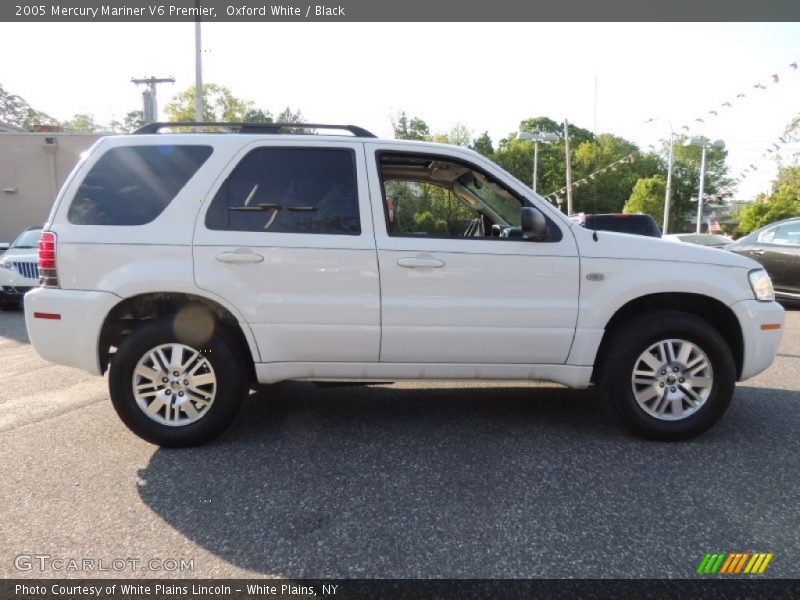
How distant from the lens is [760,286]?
3850mm

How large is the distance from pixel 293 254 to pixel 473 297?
47.4 inches

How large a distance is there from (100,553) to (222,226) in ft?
6.51

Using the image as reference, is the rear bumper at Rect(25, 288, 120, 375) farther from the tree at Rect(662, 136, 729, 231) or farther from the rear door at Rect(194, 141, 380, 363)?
the tree at Rect(662, 136, 729, 231)

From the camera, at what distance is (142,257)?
3.57 meters

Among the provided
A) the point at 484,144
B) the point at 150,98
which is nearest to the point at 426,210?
the point at 150,98

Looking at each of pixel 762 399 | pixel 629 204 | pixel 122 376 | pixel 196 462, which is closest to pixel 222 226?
pixel 122 376

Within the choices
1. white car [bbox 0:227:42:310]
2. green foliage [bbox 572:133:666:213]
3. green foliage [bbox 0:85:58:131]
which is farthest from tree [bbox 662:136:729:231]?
green foliage [bbox 0:85:58:131]

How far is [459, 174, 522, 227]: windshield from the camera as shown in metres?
3.97

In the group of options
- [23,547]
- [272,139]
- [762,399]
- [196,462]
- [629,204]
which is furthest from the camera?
[629,204]

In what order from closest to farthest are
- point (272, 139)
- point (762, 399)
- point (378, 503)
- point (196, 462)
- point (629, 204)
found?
point (378, 503)
point (196, 462)
point (272, 139)
point (762, 399)
point (629, 204)

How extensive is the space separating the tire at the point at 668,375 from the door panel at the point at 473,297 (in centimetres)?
41

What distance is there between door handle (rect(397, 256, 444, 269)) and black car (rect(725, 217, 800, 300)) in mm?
8135

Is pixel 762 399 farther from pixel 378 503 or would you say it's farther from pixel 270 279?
pixel 270 279

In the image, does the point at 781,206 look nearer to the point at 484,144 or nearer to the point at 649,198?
the point at 649,198
